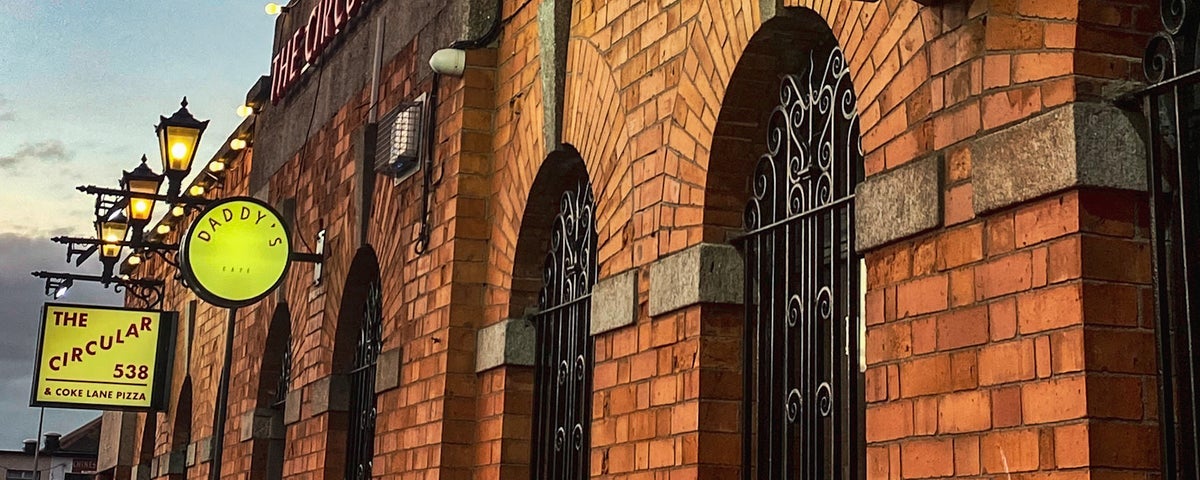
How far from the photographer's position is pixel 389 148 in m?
10.2

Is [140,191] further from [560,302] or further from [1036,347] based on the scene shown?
[1036,347]

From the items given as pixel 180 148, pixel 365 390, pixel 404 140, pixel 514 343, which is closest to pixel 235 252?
pixel 365 390

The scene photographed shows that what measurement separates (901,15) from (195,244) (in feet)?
22.2

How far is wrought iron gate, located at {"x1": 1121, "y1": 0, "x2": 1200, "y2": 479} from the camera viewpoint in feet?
14.0

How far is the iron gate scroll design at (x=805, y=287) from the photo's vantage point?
227 inches

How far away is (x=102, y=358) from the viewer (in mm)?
17344

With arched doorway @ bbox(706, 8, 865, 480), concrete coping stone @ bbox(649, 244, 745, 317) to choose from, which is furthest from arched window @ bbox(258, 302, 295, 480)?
arched doorway @ bbox(706, 8, 865, 480)

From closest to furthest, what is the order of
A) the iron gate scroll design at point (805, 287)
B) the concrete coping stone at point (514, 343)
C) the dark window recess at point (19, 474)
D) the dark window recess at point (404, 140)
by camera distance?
the iron gate scroll design at point (805, 287)
the concrete coping stone at point (514, 343)
the dark window recess at point (404, 140)
the dark window recess at point (19, 474)

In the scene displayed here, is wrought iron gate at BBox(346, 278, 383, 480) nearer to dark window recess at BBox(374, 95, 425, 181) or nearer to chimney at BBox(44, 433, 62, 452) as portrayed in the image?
dark window recess at BBox(374, 95, 425, 181)

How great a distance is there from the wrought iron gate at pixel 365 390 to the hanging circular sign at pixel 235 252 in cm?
68

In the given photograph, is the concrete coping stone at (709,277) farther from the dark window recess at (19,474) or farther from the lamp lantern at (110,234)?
the dark window recess at (19,474)

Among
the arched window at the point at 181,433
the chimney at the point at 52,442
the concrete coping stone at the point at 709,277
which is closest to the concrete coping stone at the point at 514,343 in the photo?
the concrete coping stone at the point at 709,277

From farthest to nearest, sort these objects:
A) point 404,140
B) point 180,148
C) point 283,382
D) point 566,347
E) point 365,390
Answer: point 283,382
point 180,148
point 365,390
point 404,140
point 566,347

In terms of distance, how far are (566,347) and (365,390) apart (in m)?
3.30
